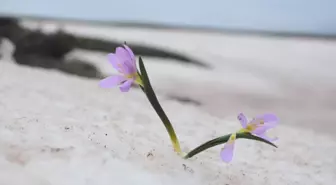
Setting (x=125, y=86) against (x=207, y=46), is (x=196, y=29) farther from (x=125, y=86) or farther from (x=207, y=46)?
(x=125, y=86)

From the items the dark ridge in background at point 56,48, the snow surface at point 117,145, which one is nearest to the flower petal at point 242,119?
the snow surface at point 117,145

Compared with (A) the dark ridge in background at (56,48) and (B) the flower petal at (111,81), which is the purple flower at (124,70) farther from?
(A) the dark ridge in background at (56,48)

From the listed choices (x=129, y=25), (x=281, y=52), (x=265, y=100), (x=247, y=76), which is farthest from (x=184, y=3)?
(x=265, y=100)

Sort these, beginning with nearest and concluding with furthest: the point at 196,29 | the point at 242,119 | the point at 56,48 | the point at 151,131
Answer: the point at 242,119, the point at 151,131, the point at 56,48, the point at 196,29

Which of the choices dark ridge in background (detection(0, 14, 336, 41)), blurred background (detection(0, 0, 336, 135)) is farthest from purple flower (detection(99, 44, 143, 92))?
dark ridge in background (detection(0, 14, 336, 41))

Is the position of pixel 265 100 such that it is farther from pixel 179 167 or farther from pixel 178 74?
pixel 179 167

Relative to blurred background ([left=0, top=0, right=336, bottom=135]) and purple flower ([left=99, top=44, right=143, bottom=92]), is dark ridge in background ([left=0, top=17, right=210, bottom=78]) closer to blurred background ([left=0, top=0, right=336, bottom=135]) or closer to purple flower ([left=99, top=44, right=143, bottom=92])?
blurred background ([left=0, top=0, right=336, bottom=135])

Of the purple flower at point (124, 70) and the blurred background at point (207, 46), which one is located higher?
the purple flower at point (124, 70)

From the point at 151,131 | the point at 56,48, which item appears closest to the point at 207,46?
the point at 56,48
